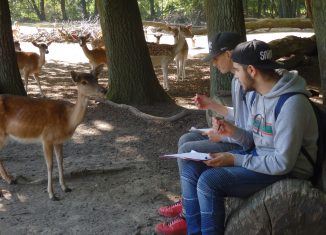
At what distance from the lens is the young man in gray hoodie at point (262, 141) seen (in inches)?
115

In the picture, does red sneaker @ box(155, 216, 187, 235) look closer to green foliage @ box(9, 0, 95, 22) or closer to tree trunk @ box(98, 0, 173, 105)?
tree trunk @ box(98, 0, 173, 105)

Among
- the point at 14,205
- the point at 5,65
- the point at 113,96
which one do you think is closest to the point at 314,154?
the point at 14,205

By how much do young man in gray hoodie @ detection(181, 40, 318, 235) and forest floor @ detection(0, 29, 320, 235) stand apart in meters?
1.15

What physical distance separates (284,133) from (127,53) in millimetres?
5798

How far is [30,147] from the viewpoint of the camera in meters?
6.68

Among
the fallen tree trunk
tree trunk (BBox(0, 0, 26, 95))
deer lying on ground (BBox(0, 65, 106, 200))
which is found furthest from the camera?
the fallen tree trunk

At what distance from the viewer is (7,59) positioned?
27.5 feet

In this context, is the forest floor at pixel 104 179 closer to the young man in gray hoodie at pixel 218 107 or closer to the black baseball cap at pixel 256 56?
the young man in gray hoodie at pixel 218 107

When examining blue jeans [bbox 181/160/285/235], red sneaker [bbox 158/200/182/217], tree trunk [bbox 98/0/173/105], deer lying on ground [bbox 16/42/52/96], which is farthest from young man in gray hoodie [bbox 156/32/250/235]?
deer lying on ground [bbox 16/42/52/96]

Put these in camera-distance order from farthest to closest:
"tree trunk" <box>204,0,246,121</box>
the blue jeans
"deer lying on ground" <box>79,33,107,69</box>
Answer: "deer lying on ground" <box>79,33,107,69</box>, "tree trunk" <box>204,0,246,121</box>, the blue jeans

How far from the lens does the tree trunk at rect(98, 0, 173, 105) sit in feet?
27.5

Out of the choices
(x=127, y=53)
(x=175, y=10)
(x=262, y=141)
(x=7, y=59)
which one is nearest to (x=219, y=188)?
(x=262, y=141)

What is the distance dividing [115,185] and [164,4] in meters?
46.5

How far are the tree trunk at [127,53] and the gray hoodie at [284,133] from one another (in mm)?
5302
